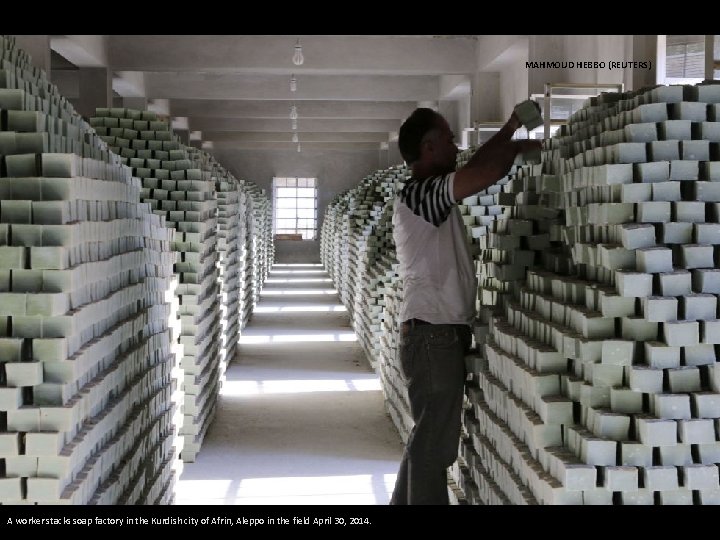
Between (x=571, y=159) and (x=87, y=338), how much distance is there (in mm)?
2587

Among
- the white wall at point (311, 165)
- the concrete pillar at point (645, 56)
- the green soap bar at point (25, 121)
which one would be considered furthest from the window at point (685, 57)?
the white wall at point (311, 165)

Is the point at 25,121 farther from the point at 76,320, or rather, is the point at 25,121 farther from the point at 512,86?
the point at 512,86

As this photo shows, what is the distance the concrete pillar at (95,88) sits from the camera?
16875 mm

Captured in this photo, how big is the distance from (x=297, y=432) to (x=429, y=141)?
562cm

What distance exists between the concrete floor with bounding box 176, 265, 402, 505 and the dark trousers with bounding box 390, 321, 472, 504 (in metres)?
2.51

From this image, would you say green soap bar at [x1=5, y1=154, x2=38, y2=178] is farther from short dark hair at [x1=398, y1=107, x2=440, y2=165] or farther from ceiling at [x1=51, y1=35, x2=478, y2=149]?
ceiling at [x1=51, y1=35, x2=478, y2=149]

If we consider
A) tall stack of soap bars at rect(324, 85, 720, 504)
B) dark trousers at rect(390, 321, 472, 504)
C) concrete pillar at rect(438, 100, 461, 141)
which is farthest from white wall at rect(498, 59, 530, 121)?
tall stack of soap bars at rect(324, 85, 720, 504)

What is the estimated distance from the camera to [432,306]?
190 inches

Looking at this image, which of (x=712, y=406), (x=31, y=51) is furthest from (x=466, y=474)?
(x=31, y=51)

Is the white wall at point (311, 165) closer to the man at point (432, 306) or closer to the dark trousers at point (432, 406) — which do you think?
the man at point (432, 306)

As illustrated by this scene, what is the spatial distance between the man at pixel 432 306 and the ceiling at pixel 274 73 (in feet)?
37.4
